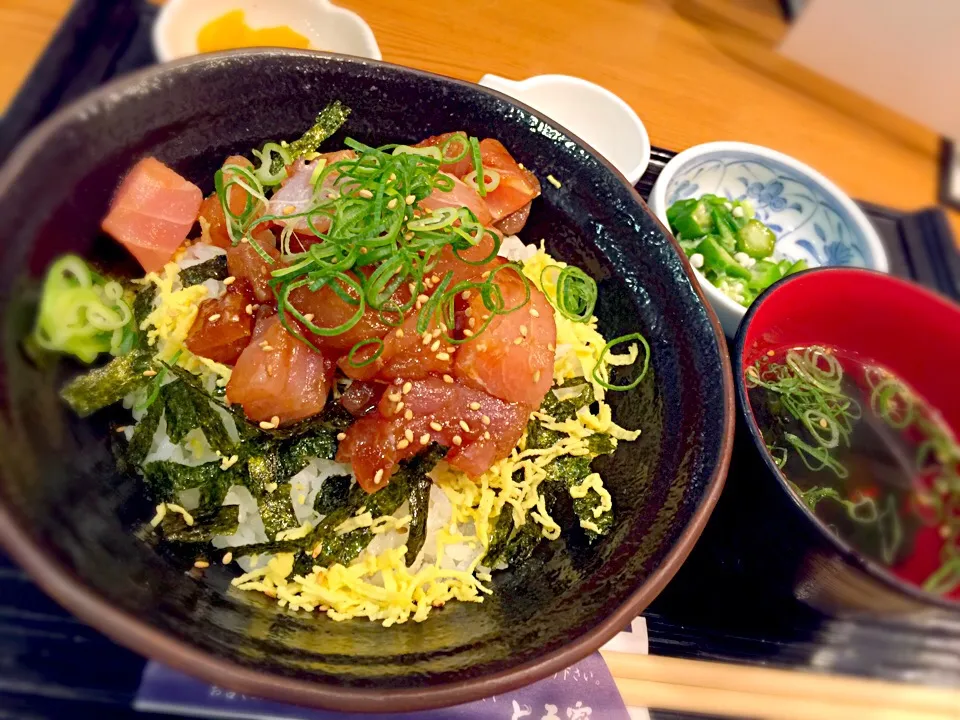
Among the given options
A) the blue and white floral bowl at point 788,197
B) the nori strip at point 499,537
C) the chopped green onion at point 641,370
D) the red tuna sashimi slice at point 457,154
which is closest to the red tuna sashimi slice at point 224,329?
the red tuna sashimi slice at point 457,154

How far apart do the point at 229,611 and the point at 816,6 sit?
175 inches

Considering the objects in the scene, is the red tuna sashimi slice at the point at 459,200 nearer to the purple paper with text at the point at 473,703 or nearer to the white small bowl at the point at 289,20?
the white small bowl at the point at 289,20

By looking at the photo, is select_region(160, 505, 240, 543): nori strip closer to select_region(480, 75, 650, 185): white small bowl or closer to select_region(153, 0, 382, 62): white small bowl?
select_region(153, 0, 382, 62): white small bowl

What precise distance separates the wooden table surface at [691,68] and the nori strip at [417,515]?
6.46 feet

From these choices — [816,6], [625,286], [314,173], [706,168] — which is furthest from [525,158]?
[816,6]

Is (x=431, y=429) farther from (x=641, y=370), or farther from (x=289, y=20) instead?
(x=289, y=20)

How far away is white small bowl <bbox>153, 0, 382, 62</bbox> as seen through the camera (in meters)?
2.16

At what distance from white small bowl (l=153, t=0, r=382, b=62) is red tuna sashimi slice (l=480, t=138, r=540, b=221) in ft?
2.65

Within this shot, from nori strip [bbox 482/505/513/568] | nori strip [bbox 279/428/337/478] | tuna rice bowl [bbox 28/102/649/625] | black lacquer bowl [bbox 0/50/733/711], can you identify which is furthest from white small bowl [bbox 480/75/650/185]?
nori strip [bbox 279/428/337/478]

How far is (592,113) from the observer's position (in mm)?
2572

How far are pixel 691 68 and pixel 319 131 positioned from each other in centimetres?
246

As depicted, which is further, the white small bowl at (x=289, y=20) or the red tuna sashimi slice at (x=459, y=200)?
the white small bowl at (x=289, y=20)

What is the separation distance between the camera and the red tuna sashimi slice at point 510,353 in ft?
4.65

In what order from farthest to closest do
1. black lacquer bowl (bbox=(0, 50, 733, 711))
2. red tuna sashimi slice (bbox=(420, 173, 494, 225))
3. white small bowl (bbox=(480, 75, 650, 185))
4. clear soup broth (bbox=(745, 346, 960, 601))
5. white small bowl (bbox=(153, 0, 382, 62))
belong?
1. white small bowl (bbox=(480, 75, 650, 185))
2. white small bowl (bbox=(153, 0, 382, 62))
3. clear soup broth (bbox=(745, 346, 960, 601))
4. red tuna sashimi slice (bbox=(420, 173, 494, 225))
5. black lacquer bowl (bbox=(0, 50, 733, 711))
